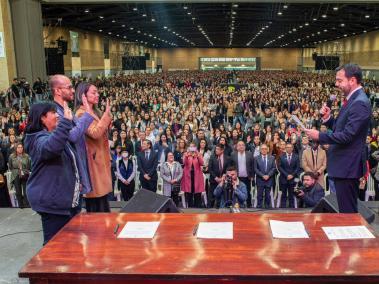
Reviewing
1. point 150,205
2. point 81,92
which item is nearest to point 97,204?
point 150,205

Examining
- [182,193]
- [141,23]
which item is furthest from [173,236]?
[141,23]

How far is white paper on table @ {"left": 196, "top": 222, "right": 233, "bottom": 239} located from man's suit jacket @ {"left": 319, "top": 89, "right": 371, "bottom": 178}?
106 centimetres

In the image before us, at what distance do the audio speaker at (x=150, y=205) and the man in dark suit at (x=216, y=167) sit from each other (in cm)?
342

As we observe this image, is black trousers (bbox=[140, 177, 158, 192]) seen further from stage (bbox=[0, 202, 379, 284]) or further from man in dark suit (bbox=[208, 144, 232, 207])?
stage (bbox=[0, 202, 379, 284])

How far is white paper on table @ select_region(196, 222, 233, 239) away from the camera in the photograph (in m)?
2.26

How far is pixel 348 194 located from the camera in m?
3.05

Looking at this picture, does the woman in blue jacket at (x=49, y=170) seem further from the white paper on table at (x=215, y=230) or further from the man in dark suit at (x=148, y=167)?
the man in dark suit at (x=148, y=167)

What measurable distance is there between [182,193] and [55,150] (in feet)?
16.3

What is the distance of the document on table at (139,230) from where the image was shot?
2291 millimetres

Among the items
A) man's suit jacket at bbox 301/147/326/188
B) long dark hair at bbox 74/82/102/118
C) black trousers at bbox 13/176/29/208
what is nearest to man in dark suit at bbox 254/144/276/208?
man's suit jacket at bbox 301/147/326/188

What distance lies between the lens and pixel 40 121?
2.76 metres

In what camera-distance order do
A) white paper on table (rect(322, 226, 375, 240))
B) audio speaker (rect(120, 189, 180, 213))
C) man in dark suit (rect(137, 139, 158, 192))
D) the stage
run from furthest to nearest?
man in dark suit (rect(137, 139, 158, 192)) < the stage < audio speaker (rect(120, 189, 180, 213)) < white paper on table (rect(322, 226, 375, 240))

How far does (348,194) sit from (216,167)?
447 cm

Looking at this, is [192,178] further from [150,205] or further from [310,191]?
[150,205]
